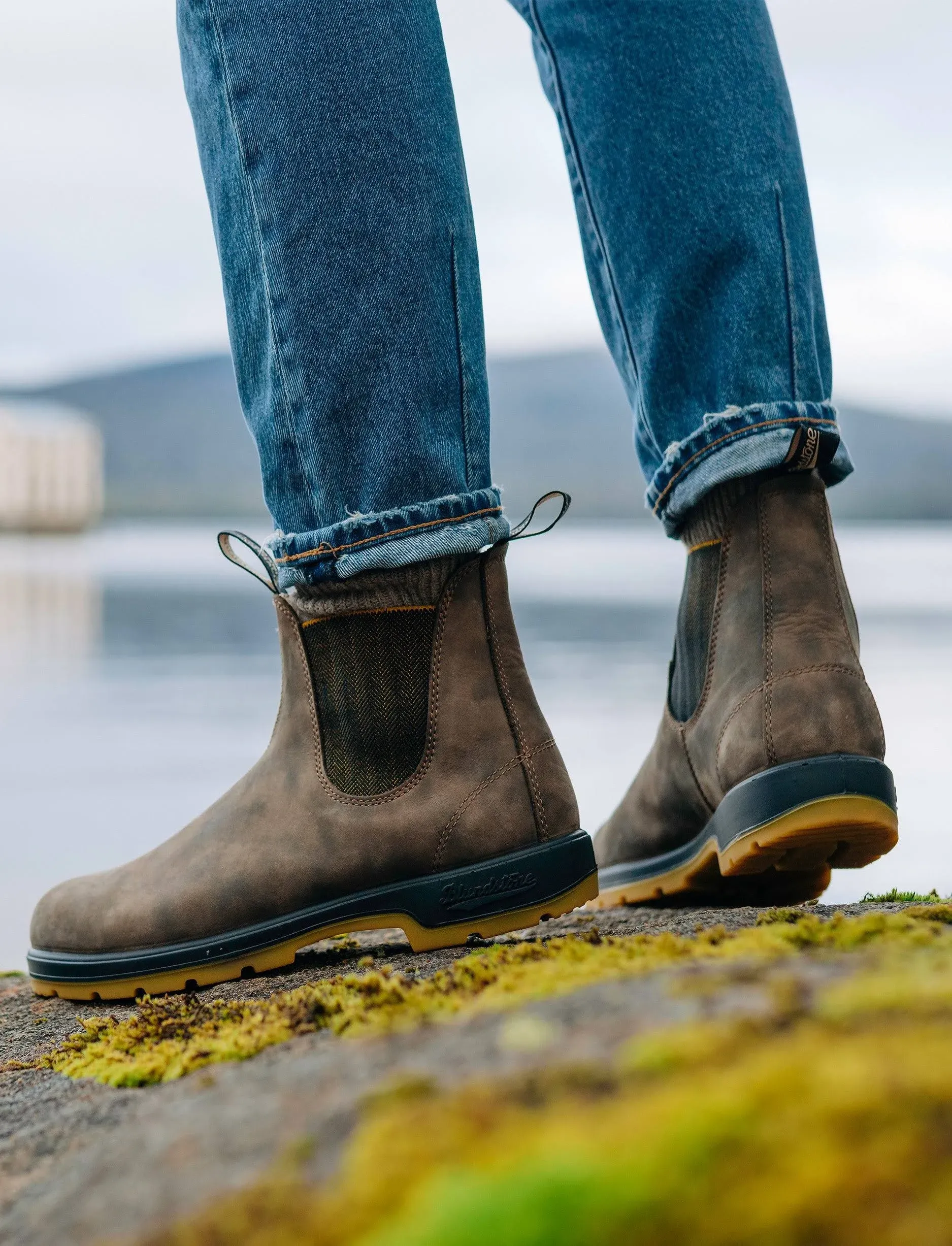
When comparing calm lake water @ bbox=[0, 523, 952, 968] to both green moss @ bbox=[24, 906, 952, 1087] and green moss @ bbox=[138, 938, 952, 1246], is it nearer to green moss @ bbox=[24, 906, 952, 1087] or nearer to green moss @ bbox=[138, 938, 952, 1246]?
green moss @ bbox=[24, 906, 952, 1087]

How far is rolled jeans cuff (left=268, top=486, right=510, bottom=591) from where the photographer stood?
754 mm

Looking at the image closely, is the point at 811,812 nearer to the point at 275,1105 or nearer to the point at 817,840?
the point at 817,840

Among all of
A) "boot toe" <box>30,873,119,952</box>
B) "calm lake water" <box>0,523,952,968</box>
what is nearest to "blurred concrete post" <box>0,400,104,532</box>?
"calm lake water" <box>0,523,952,968</box>

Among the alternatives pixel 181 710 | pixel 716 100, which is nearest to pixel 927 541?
pixel 181 710

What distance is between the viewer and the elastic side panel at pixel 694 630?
875 millimetres

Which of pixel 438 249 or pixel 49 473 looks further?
pixel 49 473

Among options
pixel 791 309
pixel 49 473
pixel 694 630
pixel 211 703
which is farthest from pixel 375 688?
pixel 49 473

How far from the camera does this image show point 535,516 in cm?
89

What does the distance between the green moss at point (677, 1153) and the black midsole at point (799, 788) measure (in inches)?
17.7

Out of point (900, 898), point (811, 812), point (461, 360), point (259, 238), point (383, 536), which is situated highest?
point (259, 238)

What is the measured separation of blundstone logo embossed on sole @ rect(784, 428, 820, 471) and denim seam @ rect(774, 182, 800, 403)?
0.03m

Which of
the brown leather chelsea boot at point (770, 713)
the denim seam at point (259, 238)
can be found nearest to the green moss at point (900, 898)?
the brown leather chelsea boot at point (770, 713)

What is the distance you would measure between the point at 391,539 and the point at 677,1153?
546mm

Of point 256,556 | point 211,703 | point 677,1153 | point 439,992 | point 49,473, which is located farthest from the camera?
point 49,473
